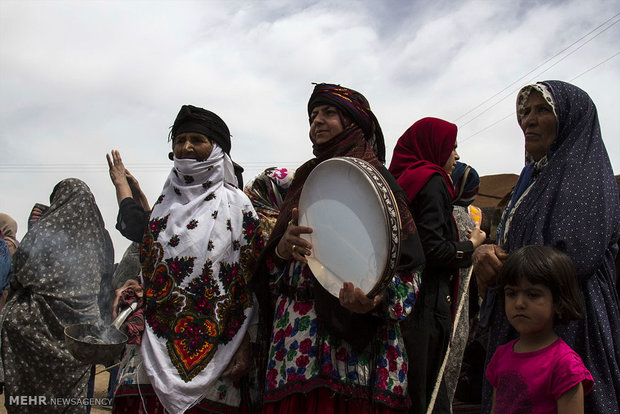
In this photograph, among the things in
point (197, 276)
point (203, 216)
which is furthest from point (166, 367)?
point (203, 216)

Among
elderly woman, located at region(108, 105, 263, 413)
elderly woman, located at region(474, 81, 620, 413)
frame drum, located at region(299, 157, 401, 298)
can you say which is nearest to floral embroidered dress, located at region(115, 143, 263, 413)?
elderly woman, located at region(108, 105, 263, 413)

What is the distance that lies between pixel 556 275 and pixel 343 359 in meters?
0.92

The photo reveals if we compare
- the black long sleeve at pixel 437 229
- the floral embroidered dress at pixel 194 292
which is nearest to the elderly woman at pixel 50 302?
the floral embroidered dress at pixel 194 292

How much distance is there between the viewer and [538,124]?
8.41 ft

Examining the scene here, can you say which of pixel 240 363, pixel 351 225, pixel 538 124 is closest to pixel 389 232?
pixel 351 225

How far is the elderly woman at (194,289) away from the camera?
2709 mm

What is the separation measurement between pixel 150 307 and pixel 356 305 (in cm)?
119

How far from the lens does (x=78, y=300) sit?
448 cm

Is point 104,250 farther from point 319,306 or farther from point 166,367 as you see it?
point 319,306

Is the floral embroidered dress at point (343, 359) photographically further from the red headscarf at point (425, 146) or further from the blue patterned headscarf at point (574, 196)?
the red headscarf at point (425, 146)

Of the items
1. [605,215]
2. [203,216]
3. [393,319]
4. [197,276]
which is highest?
[203,216]

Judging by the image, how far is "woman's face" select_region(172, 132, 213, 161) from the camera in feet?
10.0

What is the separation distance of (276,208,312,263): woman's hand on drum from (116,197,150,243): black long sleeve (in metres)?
0.93

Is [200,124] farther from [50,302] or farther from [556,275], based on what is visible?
[50,302]
